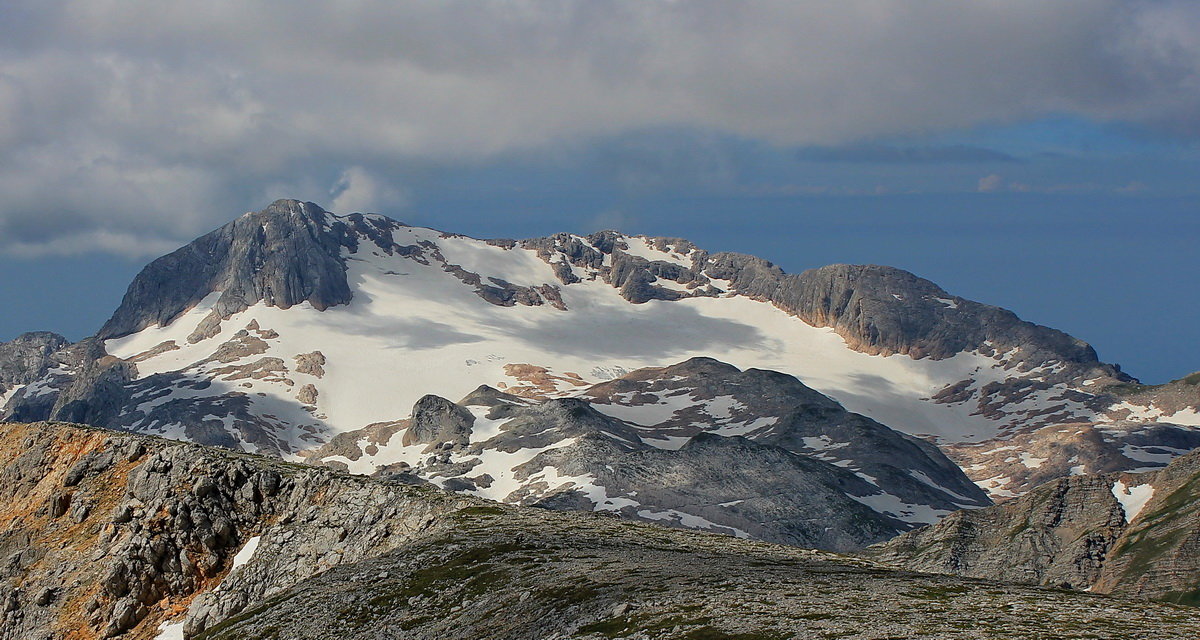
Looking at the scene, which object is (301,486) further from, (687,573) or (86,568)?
(687,573)

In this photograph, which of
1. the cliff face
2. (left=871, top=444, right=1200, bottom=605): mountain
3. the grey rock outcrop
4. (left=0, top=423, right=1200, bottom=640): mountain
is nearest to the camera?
the grey rock outcrop

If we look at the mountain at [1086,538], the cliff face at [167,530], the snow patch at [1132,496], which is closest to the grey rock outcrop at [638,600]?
the cliff face at [167,530]

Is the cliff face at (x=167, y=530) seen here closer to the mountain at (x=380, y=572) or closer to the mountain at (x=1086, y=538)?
the mountain at (x=380, y=572)

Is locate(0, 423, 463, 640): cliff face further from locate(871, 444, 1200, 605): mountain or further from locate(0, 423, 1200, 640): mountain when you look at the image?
locate(871, 444, 1200, 605): mountain

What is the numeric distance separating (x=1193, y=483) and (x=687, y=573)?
495ft

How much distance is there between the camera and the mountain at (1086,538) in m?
157

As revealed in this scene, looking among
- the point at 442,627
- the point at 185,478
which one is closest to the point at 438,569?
the point at 442,627

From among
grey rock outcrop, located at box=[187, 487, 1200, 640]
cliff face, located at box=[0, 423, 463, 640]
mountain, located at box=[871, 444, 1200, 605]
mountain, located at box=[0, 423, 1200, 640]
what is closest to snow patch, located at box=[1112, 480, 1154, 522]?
mountain, located at box=[871, 444, 1200, 605]

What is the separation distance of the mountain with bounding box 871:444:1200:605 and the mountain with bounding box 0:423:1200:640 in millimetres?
101327

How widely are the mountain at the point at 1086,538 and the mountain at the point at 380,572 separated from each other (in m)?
101

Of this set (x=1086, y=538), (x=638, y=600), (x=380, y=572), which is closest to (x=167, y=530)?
(x=380, y=572)

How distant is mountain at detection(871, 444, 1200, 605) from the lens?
157 meters

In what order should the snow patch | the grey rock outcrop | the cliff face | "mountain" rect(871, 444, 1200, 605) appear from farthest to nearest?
1. the snow patch
2. "mountain" rect(871, 444, 1200, 605)
3. the cliff face
4. the grey rock outcrop

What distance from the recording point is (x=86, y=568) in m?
76.2
